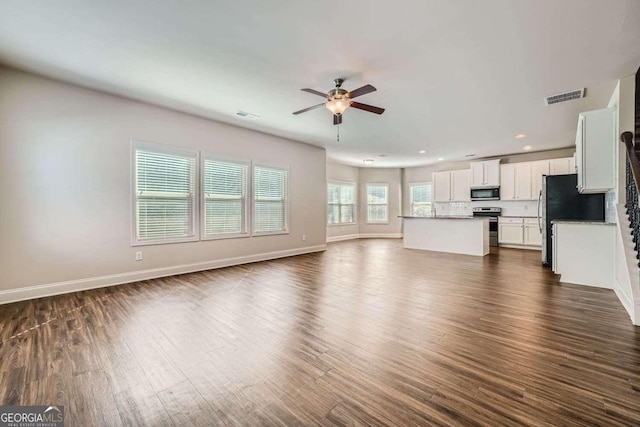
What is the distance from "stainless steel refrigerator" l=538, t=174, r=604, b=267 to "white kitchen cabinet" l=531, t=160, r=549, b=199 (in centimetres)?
237

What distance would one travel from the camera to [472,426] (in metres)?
1.38

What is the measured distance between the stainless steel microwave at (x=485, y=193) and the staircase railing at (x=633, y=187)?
4673 mm

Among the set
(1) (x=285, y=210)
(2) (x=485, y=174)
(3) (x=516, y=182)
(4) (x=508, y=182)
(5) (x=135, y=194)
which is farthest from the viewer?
(2) (x=485, y=174)

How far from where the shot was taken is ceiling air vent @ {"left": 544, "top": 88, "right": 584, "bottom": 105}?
151 inches

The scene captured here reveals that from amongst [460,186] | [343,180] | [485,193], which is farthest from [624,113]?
[343,180]

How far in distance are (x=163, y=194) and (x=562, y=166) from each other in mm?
9380

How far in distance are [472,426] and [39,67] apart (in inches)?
217

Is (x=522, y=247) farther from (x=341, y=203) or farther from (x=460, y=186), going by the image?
(x=341, y=203)

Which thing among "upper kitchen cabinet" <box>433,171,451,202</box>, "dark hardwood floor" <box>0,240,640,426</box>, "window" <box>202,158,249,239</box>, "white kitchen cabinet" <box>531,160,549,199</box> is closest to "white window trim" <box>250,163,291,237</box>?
"window" <box>202,158,249,239</box>

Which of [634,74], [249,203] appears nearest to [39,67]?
[249,203]

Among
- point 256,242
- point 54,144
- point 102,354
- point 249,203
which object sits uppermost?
point 54,144

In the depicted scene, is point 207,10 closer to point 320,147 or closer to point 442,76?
point 442,76

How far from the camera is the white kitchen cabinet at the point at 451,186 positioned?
8684mm

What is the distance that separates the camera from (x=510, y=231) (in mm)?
7758
